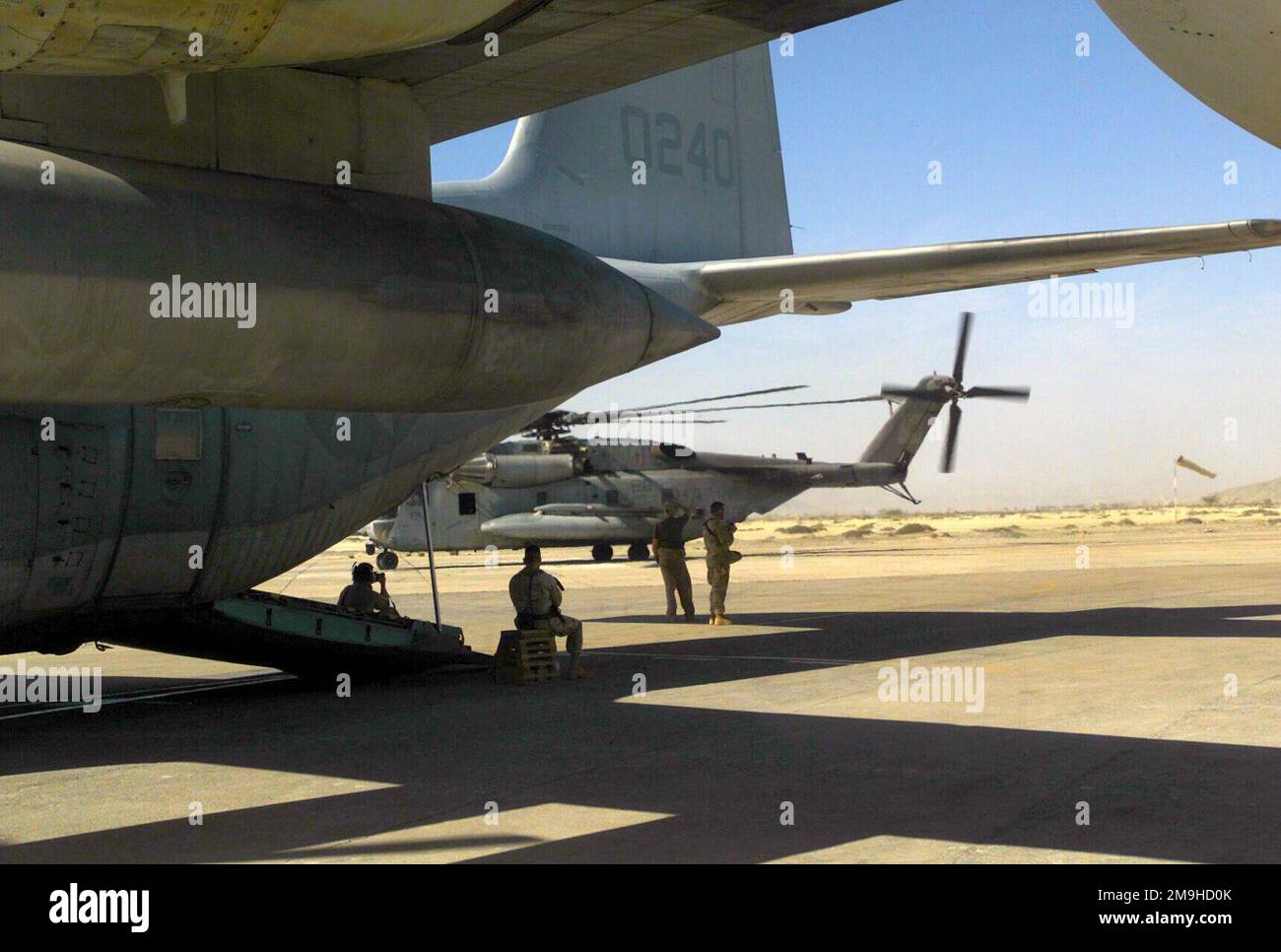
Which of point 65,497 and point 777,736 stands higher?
point 65,497

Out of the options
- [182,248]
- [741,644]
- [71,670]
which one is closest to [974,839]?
[182,248]

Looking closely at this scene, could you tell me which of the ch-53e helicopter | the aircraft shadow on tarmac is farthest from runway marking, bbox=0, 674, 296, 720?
the ch-53e helicopter

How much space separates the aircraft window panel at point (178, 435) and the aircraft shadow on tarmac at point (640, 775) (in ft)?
7.32

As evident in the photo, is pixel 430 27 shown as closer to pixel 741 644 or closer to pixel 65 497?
pixel 65 497

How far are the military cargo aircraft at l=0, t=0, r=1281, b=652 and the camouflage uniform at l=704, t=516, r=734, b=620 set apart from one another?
6.50 metres

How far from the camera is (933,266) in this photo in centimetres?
1547

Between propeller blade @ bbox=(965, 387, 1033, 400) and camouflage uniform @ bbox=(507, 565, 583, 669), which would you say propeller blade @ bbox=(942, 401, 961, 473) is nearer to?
propeller blade @ bbox=(965, 387, 1033, 400)

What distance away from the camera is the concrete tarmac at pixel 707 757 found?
21.8 feet

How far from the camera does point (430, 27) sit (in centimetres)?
585

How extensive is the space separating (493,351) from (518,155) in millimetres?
9963

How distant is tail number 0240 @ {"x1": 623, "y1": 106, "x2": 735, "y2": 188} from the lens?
1897cm

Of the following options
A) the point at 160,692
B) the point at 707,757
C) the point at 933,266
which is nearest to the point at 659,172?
the point at 933,266

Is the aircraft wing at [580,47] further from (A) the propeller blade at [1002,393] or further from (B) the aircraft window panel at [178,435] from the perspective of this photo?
(A) the propeller blade at [1002,393]

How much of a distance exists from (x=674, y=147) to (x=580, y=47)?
11119mm
